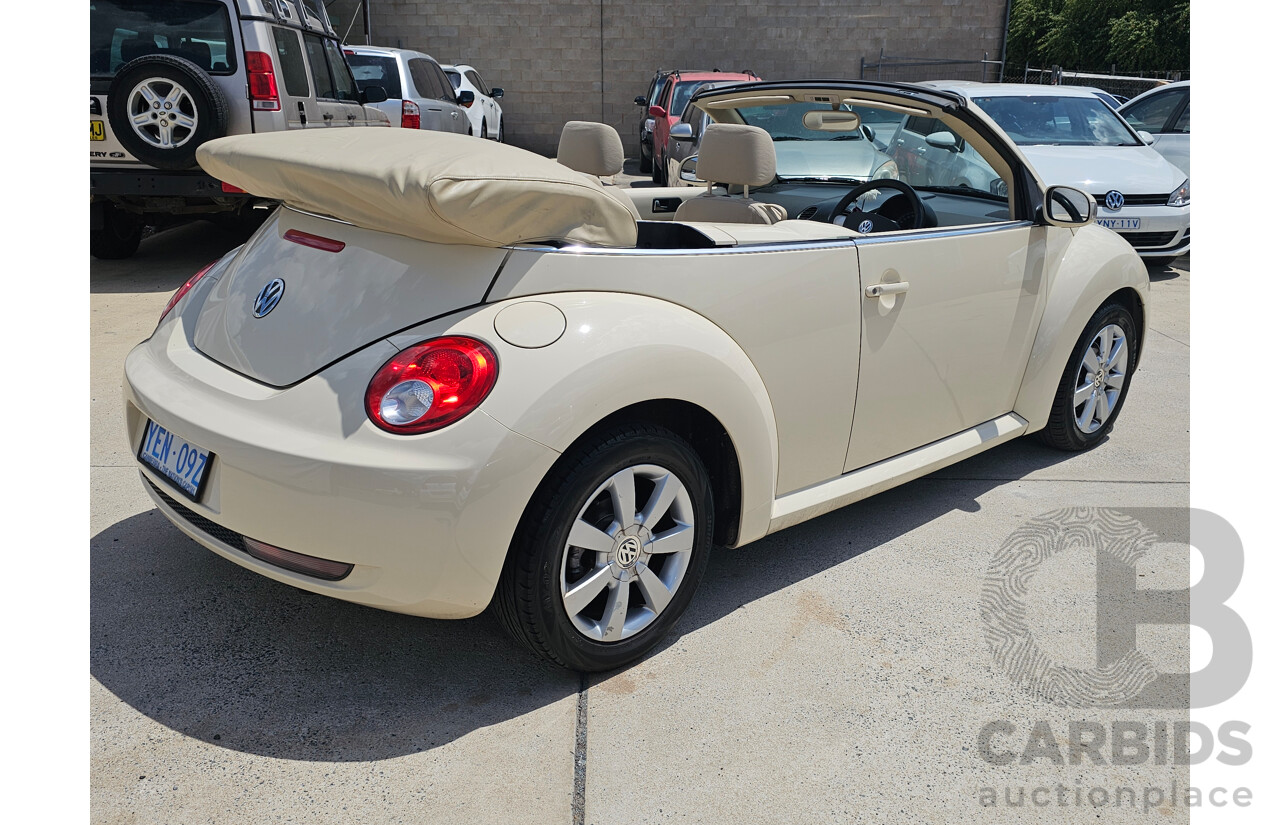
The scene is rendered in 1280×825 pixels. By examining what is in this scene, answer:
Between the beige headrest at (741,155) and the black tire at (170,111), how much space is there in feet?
14.8

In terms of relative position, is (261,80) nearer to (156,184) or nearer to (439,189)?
(156,184)

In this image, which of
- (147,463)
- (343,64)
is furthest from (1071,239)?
(343,64)

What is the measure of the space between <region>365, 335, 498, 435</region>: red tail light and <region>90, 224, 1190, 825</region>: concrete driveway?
80 centimetres

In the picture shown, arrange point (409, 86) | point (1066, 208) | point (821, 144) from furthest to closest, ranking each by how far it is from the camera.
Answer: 1. point (409, 86)
2. point (821, 144)
3. point (1066, 208)

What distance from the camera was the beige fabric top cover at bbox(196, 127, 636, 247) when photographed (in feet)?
7.34

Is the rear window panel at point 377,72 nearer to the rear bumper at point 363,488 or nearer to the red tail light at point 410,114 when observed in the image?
the red tail light at point 410,114

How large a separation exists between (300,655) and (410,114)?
957cm

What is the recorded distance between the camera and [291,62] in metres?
7.61

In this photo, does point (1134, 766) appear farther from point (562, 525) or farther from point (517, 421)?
point (517, 421)

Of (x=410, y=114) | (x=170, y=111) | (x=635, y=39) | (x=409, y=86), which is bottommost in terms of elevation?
(x=170, y=111)

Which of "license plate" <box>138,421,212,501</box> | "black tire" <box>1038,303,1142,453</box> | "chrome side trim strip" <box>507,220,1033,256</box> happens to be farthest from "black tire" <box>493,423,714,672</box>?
"black tire" <box>1038,303,1142,453</box>

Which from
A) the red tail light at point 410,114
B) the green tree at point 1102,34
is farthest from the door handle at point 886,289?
the green tree at point 1102,34

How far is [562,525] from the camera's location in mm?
2324

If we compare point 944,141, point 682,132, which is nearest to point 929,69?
point 682,132
